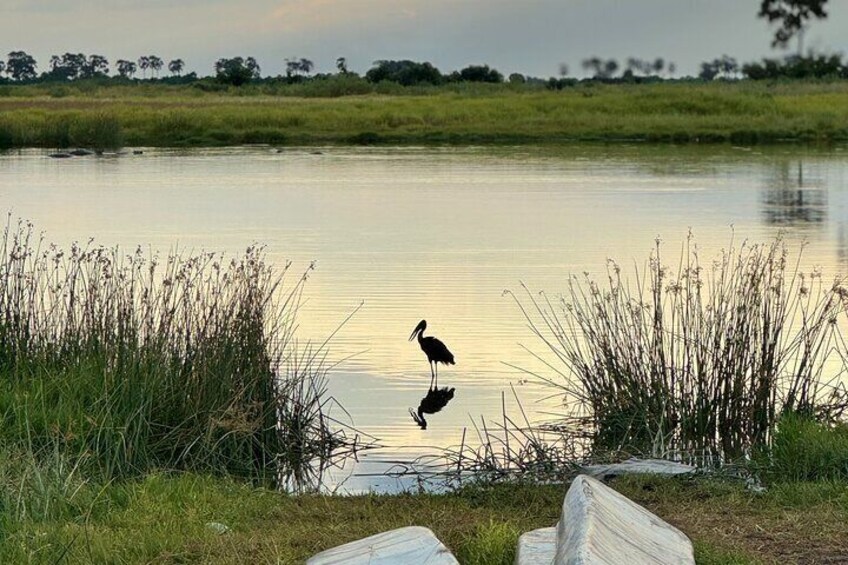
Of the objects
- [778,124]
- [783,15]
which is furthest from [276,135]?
[783,15]

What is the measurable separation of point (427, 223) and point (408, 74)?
65.5 meters

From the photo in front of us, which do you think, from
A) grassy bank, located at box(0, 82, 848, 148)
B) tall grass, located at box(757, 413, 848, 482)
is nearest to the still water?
tall grass, located at box(757, 413, 848, 482)

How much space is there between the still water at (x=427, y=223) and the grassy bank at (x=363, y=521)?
1.36m

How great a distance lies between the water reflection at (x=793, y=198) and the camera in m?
23.5

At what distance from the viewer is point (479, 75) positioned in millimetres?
89125

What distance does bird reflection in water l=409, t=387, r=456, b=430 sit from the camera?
949 centimetres

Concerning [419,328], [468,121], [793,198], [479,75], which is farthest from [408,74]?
[419,328]

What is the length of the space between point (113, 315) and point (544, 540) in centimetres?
397

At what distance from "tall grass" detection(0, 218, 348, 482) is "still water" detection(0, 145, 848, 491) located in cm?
59

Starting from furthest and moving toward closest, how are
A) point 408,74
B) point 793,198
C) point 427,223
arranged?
1. point 408,74
2. point 793,198
3. point 427,223

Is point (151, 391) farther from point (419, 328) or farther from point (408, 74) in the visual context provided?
point (408, 74)

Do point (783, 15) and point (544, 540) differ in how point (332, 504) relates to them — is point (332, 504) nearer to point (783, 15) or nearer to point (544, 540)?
point (544, 540)

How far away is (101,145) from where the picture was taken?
47031 mm

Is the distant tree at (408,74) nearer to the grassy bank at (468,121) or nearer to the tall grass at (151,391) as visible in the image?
the grassy bank at (468,121)
